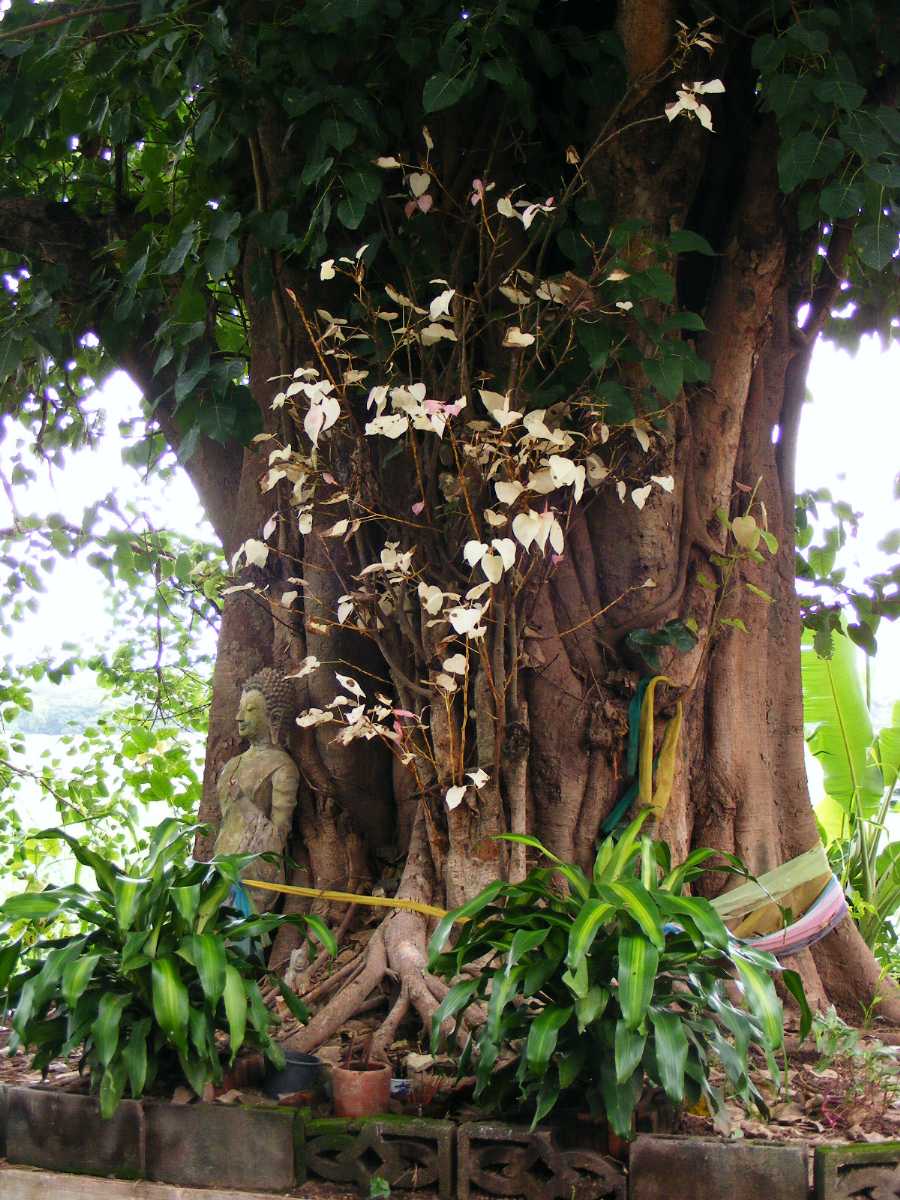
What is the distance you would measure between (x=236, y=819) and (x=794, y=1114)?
73.9 inches

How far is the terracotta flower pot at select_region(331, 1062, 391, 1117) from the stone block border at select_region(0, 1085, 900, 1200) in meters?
0.08

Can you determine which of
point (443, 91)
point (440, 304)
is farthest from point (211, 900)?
point (443, 91)

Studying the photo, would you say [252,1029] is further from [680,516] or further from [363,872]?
[680,516]

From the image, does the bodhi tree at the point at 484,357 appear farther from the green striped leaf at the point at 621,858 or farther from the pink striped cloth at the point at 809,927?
the green striped leaf at the point at 621,858

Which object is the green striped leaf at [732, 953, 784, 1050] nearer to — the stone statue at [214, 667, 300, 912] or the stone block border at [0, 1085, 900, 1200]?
the stone block border at [0, 1085, 900, 1200]

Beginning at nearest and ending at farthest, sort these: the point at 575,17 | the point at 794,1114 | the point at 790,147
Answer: the point at 794,1114
the point at 790,147
the point at 575,17

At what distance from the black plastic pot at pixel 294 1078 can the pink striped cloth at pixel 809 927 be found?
1283mm

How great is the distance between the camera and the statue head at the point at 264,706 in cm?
389

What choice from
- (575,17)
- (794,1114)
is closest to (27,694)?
(575,17)

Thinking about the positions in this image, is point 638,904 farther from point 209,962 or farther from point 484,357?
point 484,357

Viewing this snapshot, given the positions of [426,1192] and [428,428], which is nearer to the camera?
[426,1192]

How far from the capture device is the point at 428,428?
3.02m

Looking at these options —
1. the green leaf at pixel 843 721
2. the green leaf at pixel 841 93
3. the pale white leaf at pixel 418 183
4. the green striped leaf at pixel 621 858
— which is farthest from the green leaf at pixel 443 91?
the green leaf at pixel 843 721

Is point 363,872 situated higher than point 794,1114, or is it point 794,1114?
point 363,872
